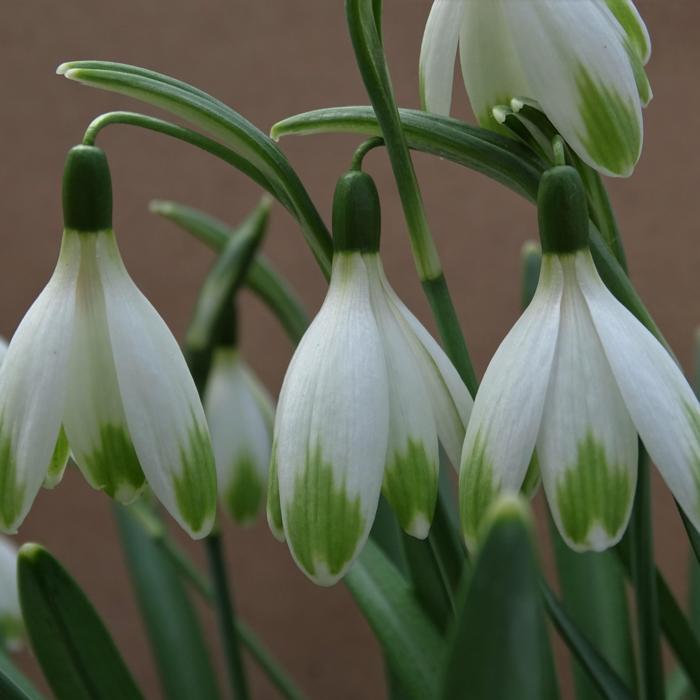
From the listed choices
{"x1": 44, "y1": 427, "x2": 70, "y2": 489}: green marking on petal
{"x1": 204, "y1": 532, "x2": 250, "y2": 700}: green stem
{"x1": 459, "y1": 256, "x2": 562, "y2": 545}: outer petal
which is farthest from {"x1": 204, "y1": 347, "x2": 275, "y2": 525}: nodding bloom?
{"x1": 459, "y1": 256, "x2": 562, "y2": 545}: outer petal

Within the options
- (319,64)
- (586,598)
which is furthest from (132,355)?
(319,64)

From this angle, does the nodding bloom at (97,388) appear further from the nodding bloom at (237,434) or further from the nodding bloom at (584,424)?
the nodding bloom at (237,434)

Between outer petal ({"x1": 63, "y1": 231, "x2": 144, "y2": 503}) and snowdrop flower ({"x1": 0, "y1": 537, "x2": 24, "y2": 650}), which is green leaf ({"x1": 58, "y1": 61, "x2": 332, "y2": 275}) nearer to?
outer petal ({"x1": 63, "y1": 231, "x2": 144, "y2": 503})

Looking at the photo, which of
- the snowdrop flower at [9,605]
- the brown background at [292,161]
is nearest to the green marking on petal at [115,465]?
the snowdrop flower at [9,605]

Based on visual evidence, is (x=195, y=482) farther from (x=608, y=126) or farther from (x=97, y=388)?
(x=608, y=126)

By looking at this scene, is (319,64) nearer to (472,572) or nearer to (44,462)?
(44,462)

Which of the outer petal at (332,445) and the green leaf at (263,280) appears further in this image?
the green leaf at (263,280)
